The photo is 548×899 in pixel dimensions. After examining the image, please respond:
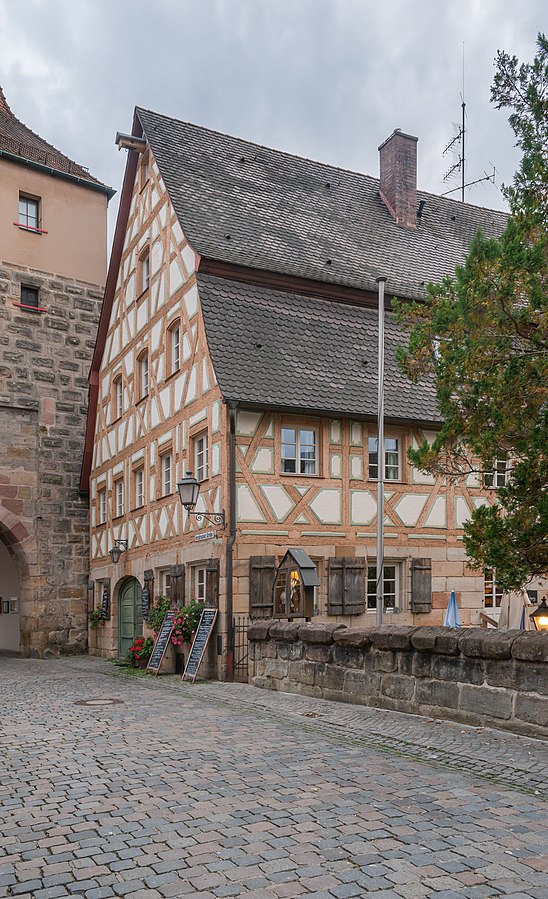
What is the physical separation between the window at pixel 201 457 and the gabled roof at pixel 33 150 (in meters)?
11.8

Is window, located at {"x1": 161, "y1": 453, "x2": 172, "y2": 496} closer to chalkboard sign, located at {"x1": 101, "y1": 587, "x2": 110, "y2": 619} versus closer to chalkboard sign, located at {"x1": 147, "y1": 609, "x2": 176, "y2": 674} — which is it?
chalkboard sign, located at {"x1": 147, "y1": 609, "x2": 176, "y2": 674}

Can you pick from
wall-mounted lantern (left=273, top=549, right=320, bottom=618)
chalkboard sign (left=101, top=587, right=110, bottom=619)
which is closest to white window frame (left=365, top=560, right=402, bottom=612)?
wall-mounted lantern (left=273, top=549, right=320, bottom=618)

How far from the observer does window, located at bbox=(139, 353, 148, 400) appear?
19844 millimetres

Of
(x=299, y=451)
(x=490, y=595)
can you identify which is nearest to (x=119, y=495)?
(x=299, y=451)

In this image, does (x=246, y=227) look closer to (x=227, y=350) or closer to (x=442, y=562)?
(x=227, y=350)

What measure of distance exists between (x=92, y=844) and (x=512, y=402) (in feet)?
18.9

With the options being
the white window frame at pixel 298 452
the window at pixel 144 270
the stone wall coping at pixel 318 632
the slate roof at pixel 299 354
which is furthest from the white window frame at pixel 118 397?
the stone wall coping at pixel 318 632

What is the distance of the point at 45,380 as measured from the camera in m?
24.1

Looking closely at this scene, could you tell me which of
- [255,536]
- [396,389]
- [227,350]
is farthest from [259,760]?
[396,389]

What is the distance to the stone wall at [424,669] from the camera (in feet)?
25.3

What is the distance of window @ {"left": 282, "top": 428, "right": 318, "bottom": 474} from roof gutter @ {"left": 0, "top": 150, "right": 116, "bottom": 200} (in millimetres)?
12944

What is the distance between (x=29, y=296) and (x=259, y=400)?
1168 centimetres

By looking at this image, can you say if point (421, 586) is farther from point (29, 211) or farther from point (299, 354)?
point (29, 211)

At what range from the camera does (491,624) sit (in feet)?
55.8
